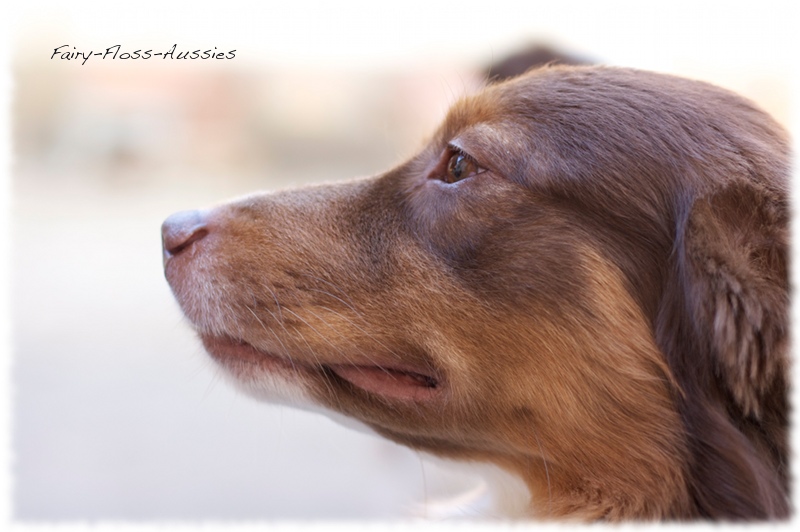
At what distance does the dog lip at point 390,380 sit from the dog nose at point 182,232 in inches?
21.2

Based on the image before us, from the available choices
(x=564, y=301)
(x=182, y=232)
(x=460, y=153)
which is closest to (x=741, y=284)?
(x=564, y=301)

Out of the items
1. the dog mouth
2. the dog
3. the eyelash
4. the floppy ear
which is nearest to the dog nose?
the dog

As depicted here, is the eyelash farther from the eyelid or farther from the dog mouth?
the dog mouth

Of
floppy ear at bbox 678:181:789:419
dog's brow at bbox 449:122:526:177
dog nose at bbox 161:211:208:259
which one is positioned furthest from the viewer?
dog nose at bbox 161:211:208:259

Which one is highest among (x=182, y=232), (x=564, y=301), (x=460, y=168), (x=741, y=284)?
(x=182, y=232)

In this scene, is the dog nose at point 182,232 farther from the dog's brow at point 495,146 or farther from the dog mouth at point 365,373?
the dog's brow at point 495,146

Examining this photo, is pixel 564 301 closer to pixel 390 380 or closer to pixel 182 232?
pixel 390 380

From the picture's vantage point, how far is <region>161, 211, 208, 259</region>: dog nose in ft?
6.28

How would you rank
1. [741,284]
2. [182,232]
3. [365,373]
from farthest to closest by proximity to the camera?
[182,232]
[365,373]
[741,284]

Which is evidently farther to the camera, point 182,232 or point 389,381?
point 182,232

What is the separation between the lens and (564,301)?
1.68 metres

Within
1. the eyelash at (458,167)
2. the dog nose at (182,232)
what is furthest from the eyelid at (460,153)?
the dog nose at (182,232)

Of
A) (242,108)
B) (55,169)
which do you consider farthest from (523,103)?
(55,169)

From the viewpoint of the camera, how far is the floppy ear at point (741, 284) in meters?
1.50
